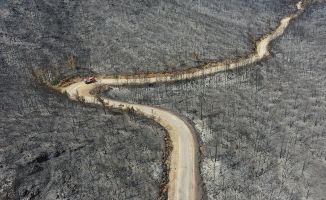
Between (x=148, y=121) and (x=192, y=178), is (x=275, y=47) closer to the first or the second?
(x=148, y=121)

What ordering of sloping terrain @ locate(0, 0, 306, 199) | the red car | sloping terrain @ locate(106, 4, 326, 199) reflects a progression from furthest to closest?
the red car
sloping terrain @ locate(106, 4, 326, 199)
sloping terrain @ locate(0, 0, 306, 199)

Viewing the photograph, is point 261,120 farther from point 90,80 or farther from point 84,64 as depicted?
point 84,64

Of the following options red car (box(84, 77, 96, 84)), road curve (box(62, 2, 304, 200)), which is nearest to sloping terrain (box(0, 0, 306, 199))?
road curve (box(62, 2, 304, 200))

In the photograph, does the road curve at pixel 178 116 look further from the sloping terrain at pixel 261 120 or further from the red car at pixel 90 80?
the sloping terrain at pixel 261 120

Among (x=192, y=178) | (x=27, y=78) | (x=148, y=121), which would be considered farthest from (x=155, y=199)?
(x=27, y=78)

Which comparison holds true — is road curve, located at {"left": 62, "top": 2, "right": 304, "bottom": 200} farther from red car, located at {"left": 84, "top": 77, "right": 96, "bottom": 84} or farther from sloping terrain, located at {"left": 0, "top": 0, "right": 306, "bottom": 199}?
sloping terrain, located at {"left": 0, "top": 0, "right": 306, "bottom": 199}

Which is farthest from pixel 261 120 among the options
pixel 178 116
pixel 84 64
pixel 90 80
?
pixel 84 64

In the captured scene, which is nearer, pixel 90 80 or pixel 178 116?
pixel 178 116

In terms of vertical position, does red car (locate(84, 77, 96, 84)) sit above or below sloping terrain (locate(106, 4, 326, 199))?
above

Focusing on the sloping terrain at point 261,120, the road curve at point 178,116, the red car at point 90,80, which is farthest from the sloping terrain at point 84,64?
the sloping terrain at point 261,120
